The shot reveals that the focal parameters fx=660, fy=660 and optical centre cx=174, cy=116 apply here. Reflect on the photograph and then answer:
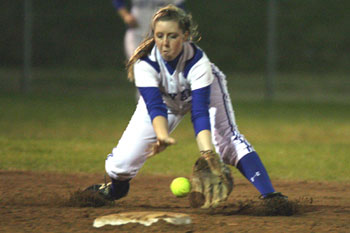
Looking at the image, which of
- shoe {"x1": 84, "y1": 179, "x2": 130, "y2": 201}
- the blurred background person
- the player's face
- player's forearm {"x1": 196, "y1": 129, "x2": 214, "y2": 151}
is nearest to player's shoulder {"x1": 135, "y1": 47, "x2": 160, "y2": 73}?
the player's face

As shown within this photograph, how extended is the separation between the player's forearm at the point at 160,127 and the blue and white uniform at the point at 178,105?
34mm

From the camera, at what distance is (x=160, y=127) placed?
3.70m

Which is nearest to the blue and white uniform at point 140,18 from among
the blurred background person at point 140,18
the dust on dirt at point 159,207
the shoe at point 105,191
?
the blurred background person at point 140,18

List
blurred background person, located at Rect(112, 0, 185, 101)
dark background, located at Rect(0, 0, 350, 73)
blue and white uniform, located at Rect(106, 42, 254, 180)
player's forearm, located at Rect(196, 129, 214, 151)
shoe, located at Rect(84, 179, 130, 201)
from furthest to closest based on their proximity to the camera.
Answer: dark background, located at Rect(0, 0, 350, 73) → blurred background person, located at Rect(112, 0, 185, 101) → shoe, located at Rect(84, 179, 130, 201) → blue and white uniform, located at Rect(106, 42, 254, 180) → player's forearm, located at Rect(196, 129, 214, 151)

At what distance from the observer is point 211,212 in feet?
12.8

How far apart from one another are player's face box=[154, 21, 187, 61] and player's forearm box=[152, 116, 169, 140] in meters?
0.38

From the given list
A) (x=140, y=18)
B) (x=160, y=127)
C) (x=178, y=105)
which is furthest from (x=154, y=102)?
(x=140, y=18)

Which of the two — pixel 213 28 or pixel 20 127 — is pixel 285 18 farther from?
pixel 20 127

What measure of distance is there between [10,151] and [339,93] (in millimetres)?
8790

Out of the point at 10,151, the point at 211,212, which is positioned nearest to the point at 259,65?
the point at 10,151

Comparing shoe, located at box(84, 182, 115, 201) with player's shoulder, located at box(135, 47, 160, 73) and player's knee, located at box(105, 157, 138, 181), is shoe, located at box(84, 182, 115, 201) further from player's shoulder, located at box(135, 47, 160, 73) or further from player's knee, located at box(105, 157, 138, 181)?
player's shoulder, located at box(135, 47, 160, 73)

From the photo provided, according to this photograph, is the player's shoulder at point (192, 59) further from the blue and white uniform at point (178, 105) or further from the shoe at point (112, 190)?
the shoe at point (112, 190)

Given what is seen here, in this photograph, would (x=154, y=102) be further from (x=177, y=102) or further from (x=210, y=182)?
(x=210, y=182)

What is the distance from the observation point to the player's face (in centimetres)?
375
